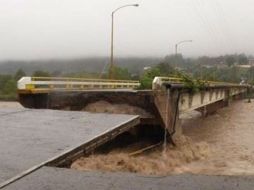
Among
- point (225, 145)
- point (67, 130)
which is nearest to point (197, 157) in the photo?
point (225, 145)

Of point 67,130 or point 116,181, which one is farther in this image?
point 67,130

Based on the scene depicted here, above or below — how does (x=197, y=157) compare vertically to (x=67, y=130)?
below

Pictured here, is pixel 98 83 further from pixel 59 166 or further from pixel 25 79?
pixel 59 166

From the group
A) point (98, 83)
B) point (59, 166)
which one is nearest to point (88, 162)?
point (59, 166)

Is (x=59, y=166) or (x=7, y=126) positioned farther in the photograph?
(x=7, y=126)

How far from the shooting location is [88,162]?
32.5 ft

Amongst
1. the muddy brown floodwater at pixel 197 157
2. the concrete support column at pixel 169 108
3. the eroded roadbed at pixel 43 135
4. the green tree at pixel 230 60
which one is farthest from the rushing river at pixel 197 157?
the green tree at pixel 230 60

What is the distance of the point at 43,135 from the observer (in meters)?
11.0

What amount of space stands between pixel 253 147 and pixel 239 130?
10631mm

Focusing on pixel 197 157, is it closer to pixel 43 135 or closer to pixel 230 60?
pixel 43 135

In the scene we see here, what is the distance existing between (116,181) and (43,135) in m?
3.95

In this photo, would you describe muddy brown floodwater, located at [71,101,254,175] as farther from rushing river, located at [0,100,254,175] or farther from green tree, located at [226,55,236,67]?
green tree, located at [226,55,236,67]

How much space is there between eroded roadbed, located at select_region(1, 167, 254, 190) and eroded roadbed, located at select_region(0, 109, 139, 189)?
12.3 inches

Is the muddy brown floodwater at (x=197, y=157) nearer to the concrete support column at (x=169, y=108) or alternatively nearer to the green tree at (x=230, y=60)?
the concrete support column at (x=169, y=108)
